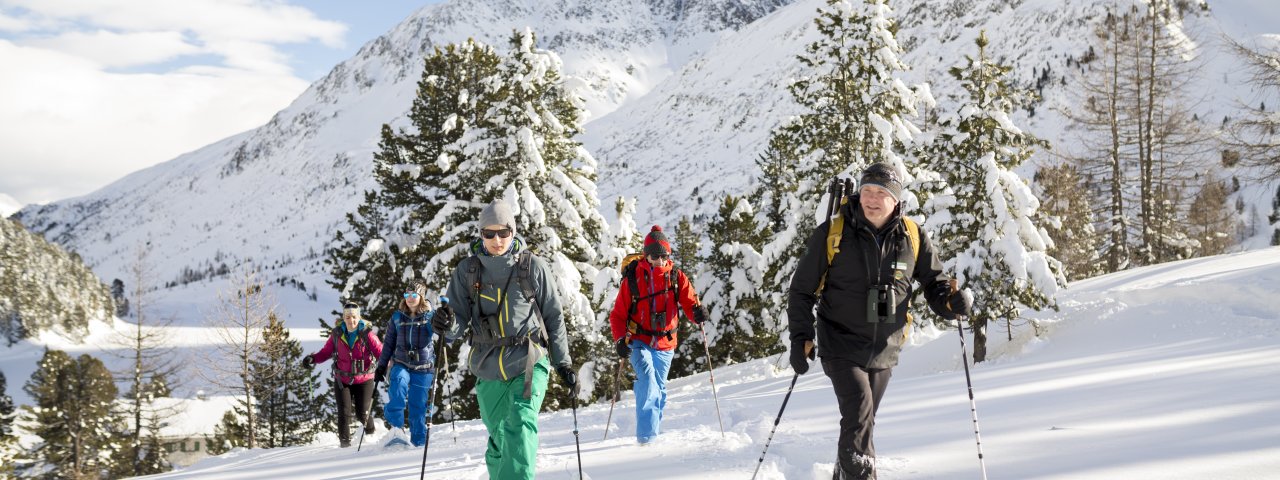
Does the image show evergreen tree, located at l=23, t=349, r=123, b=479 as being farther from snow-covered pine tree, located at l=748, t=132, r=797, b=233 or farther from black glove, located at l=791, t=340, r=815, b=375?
black glove, located at l=791, t=340, r=815, b=375

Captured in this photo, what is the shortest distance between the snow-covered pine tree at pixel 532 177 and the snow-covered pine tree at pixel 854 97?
19.2 feet

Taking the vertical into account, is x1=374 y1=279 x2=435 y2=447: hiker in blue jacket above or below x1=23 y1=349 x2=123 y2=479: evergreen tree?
above

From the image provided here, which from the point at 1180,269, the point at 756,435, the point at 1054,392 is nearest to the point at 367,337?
the point at 756,435

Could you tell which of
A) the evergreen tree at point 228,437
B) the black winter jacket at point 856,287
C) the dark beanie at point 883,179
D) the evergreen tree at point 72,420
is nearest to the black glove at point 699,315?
the black winter jacket at point 856,287

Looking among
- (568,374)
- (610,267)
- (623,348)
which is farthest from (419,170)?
(568,374)

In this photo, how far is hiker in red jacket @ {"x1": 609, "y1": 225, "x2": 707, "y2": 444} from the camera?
7.78m

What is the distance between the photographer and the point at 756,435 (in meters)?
7.66

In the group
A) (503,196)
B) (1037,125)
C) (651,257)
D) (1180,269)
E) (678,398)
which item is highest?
(1037,125)

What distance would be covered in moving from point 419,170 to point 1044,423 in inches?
677

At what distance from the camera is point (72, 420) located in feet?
115

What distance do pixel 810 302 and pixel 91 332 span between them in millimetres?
164230

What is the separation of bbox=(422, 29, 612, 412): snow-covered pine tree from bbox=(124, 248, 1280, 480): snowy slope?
17.6 feet

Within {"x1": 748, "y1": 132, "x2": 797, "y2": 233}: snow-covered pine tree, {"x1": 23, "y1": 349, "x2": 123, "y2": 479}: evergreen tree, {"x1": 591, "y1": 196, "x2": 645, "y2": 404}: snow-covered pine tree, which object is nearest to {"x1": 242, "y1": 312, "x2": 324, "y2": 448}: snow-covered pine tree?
{"x1": 23, "y1": 349, "x2": 123, "y2": 479}: evergreen tree

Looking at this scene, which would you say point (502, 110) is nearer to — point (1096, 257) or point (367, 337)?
point (367, 337)
